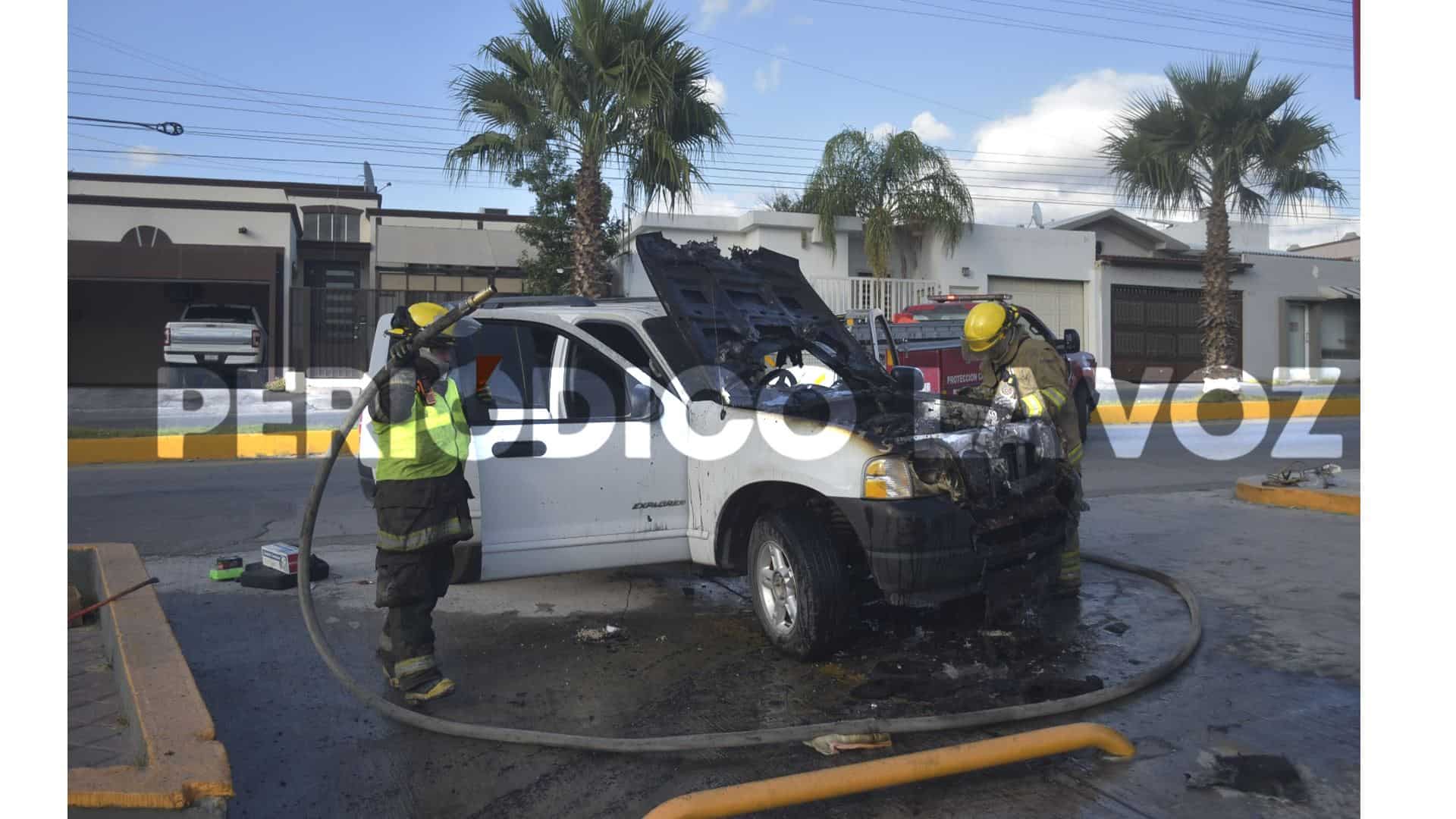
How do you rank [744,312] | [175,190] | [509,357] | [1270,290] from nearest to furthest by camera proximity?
1. [509,357]
2. [744,312]
3. [1270,290]
4. [175,190]

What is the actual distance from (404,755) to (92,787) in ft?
4.15

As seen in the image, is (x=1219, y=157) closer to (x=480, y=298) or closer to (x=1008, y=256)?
(x=1008, y=256)

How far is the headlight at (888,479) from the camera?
4414mm

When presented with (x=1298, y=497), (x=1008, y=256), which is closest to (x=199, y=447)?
(x=1298, y=497)

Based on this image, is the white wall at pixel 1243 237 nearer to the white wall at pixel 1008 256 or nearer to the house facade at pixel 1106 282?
the house facade at pixel 1106 282

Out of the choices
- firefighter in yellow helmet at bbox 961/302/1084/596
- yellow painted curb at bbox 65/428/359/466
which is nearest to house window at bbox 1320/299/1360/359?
yellow painted curb at bbox 65/428/359/466

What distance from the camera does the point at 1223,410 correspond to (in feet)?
59.1

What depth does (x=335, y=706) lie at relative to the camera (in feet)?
14.6

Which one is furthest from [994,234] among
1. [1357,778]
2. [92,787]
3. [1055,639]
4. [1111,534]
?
[92,787]

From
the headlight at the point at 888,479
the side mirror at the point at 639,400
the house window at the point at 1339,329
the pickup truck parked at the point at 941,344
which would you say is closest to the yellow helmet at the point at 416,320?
the side mirror at the point at 639,400

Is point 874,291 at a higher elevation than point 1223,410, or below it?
higher

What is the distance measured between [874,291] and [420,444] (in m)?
19.1

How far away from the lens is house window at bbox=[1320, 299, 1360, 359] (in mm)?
28672

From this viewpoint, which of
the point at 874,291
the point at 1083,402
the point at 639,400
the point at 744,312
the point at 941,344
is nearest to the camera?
the point at 639,400
